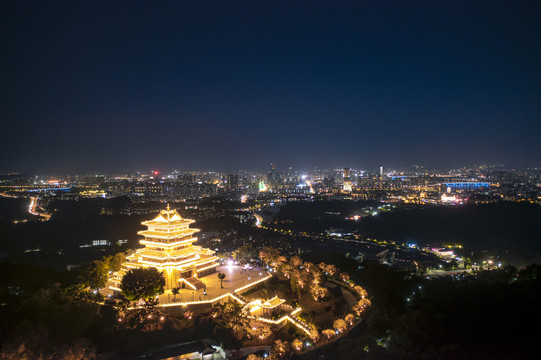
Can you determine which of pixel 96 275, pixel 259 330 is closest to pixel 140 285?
pixel 96 275

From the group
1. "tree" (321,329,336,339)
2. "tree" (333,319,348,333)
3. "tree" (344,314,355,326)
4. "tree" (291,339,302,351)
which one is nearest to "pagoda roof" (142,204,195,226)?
"tree" (291,339,302,351)

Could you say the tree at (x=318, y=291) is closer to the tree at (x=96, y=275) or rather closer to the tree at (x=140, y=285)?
the tree at (x=140, y=285)

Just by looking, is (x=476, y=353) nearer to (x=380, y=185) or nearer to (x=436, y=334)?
(x=436, y=334)

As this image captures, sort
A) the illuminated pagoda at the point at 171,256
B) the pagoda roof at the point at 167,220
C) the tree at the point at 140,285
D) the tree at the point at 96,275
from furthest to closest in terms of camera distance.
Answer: the pagoda roof at the point at 167,220 < the illuminated pagoda at the point at 171,256 < the tree at the point at 96,275 < the tree at the point at 140,285

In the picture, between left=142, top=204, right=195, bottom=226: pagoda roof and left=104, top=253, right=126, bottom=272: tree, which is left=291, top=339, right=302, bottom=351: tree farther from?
left=104, top=253, right=126, bottom=272: tree

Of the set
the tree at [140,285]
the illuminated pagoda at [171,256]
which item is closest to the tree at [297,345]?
the illuminated pagoda at [171,256]

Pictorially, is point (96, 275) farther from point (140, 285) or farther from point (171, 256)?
point (171, 256)
